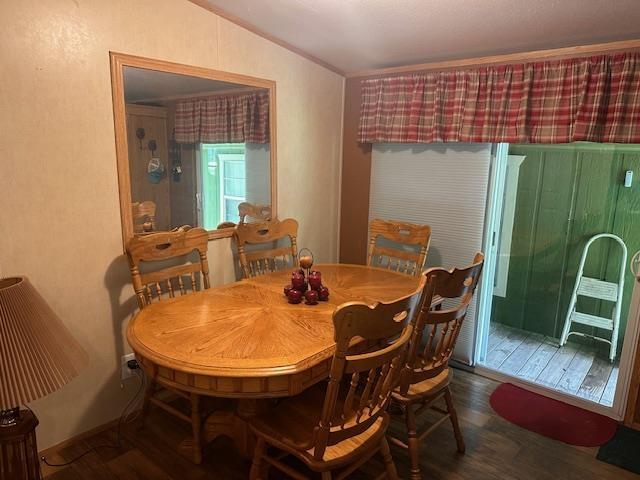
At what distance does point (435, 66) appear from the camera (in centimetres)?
298

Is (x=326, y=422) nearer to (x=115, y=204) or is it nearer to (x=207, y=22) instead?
(x=115, y=204)

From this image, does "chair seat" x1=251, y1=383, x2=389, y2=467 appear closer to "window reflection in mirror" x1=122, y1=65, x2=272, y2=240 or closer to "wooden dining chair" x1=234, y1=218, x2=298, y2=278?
"wooden dining chair" x1=234, y1=218, x2=298, y2=278

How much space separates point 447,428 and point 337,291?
3.28 ft

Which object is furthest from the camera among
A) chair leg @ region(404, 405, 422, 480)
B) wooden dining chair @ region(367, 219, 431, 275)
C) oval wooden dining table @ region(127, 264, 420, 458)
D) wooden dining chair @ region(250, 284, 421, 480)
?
wooden dining chair @ region(367, 219, 431, 275)

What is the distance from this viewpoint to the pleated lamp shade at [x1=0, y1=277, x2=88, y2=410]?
1248 millimetres

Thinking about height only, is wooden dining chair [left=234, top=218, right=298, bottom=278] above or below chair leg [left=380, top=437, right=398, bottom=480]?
above

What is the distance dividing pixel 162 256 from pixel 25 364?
1.02 m

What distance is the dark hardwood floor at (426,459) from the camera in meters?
2.10

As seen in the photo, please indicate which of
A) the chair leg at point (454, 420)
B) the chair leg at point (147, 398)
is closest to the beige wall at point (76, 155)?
the chair leg at point (147, 398)

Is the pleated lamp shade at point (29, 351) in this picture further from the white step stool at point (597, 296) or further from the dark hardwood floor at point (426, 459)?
the white step stool at point (597, 296)

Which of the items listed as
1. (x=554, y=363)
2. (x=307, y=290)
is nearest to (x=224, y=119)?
(x=307, y=290)

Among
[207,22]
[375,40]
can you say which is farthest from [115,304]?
[375,40]

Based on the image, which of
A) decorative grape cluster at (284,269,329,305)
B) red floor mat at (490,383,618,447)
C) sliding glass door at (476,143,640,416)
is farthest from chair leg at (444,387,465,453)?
sliding glass door at (476,143,640,416)

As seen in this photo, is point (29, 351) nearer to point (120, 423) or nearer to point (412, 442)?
point (120, 423)
